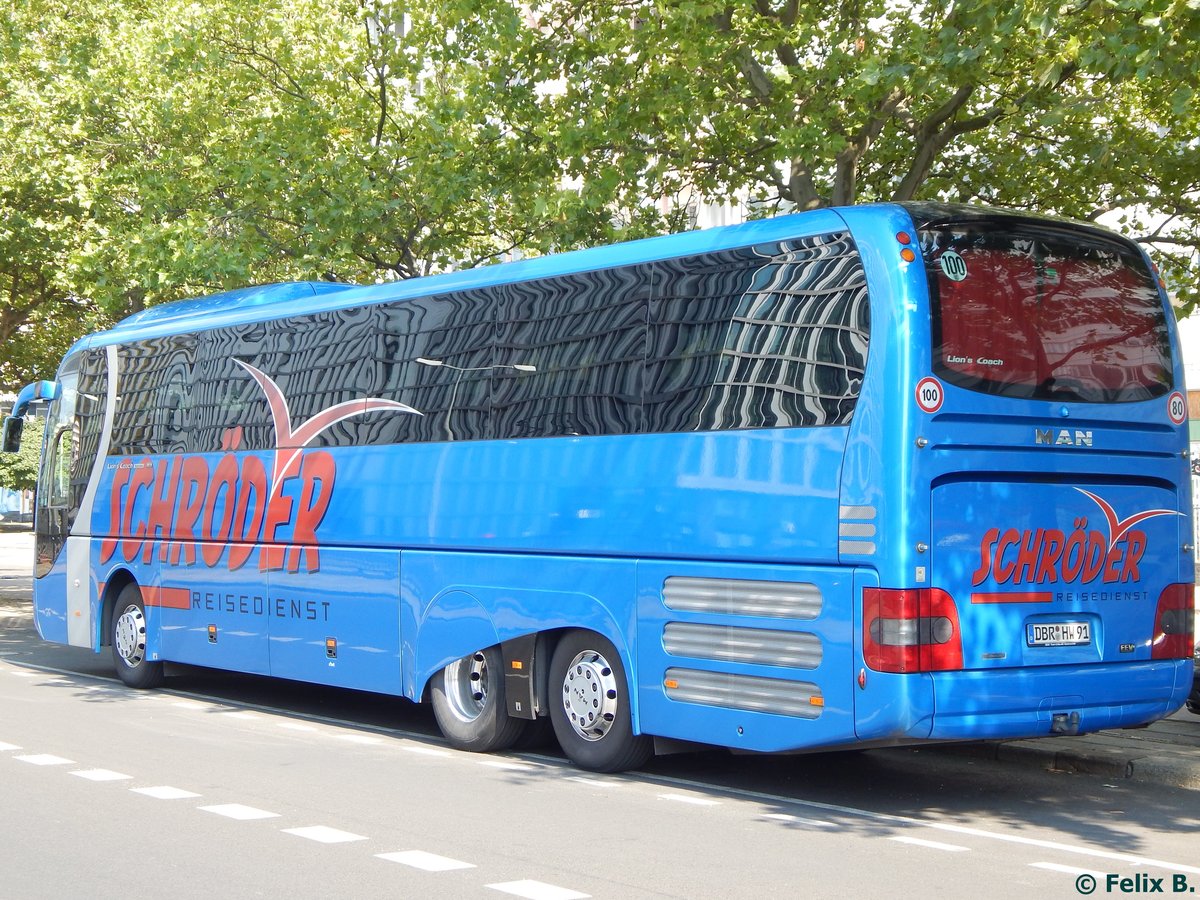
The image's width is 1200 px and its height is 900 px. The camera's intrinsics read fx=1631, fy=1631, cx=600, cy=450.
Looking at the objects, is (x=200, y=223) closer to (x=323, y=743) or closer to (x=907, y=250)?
(x=323, y=743)

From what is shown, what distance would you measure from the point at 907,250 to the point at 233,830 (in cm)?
461

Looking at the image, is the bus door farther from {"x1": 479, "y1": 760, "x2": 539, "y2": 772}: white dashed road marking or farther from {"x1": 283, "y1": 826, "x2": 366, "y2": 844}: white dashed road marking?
{"x1": 283, "y1": 826, "x2": 366, "y2": 844}: white dashed road marking

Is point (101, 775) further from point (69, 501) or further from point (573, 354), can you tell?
point (69, 501)

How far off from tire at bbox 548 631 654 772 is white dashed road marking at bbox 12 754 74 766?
3.11 metres

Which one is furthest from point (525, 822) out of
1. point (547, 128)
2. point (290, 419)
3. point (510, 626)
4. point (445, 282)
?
point (547, 128)

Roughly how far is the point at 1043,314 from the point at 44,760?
671 centimetres

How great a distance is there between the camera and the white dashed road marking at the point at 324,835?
7.80 meters

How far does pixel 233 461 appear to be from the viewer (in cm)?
1413

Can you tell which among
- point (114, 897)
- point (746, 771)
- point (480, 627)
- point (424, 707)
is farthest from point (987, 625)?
point (424, 707)

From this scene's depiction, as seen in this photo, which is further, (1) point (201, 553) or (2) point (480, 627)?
(1) point (201, 553)

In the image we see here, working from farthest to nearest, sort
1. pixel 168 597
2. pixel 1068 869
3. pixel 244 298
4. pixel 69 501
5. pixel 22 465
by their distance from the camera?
pixel 22 465
pixel 69 501
pixel 168 597
pixel 244 298
pixel 1068 869

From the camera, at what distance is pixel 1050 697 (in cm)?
899

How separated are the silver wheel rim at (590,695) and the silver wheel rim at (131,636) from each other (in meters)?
6.44

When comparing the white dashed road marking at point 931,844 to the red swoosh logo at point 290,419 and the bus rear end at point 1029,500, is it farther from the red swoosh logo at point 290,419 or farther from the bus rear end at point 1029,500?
the red swoosh logo at point 290,419
